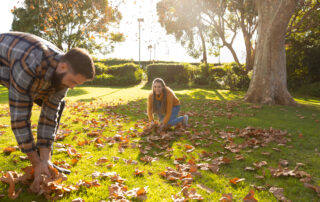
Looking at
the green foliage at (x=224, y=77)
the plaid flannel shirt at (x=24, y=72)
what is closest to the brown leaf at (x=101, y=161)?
the plaid flannel shirt at (x=24, y=72)

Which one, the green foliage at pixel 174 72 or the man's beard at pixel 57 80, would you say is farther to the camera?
the green foliage at pixel 174 72

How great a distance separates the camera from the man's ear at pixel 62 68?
7.39 ft

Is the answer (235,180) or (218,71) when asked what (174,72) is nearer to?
(218,71)

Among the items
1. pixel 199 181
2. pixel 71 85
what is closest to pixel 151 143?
pixel 199 181

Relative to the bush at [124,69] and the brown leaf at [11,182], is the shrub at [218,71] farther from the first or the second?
the brown leaf at [11,182]

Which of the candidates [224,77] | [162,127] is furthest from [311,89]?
[162,127]

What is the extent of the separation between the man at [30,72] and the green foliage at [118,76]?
18.4 meters

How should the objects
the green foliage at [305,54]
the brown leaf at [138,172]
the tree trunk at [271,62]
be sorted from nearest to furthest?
the brown leaf at [138,172] < the tree trunk at [271,62] < the green foliage at [305,54]

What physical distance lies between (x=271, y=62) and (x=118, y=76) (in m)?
14.2

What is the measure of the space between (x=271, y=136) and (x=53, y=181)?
473cm

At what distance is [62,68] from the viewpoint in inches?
89.7

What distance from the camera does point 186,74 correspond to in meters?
20.5

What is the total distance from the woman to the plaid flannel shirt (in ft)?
10.8

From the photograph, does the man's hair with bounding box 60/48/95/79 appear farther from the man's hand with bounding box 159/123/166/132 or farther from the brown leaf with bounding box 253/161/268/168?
the man's hand with bounding box 159/123/166/132
